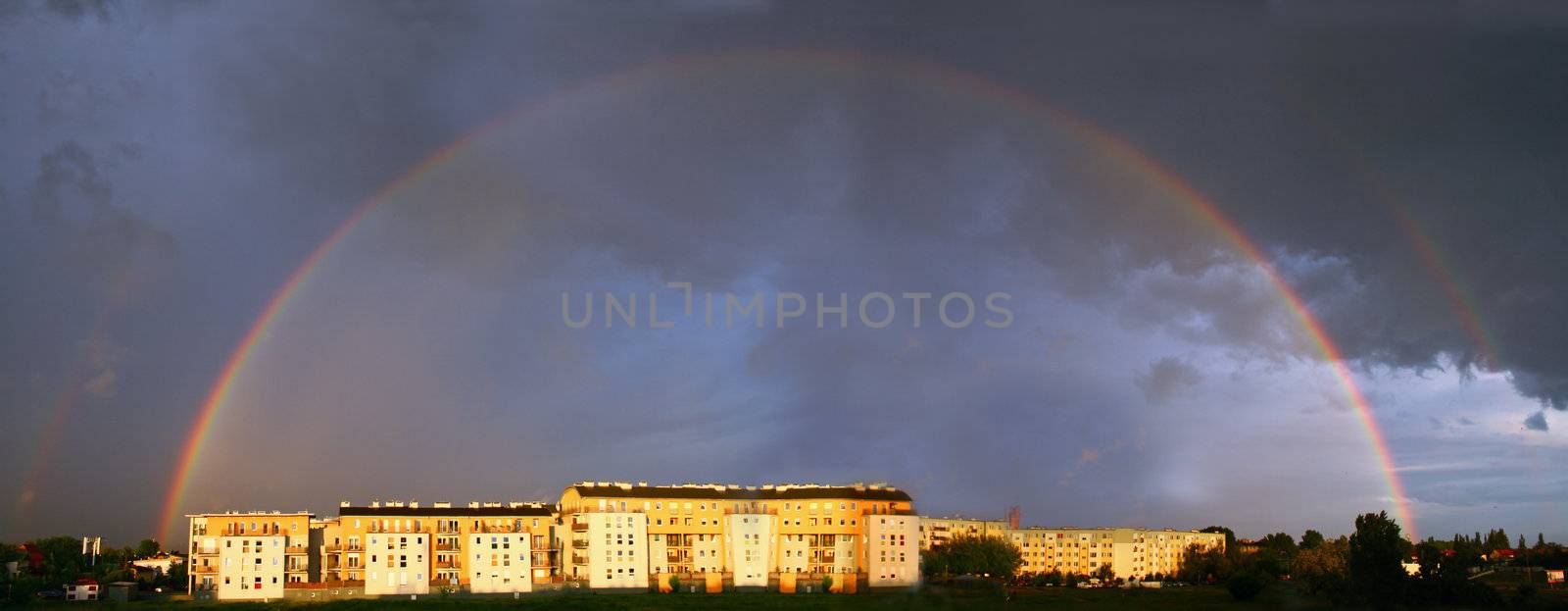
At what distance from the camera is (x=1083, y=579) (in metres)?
133

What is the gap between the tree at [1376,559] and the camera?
8175 cm

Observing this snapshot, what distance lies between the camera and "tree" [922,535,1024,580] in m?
116

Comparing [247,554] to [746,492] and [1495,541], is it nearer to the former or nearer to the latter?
[746,492]

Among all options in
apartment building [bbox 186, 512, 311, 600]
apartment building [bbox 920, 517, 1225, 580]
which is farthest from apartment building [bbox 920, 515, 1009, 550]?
apartment building [bbox 186, 512, 311, 600]

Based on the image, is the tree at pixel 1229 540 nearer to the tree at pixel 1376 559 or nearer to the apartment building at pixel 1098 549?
the apartment building at pixel 1098 549

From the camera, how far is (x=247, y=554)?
90.2 metres

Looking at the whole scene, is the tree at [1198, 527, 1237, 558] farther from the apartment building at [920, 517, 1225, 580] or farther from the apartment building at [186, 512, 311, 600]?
the apartment building at [186, 512, 311, 600]

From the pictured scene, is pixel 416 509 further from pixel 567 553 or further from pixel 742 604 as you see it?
pixel 742 604

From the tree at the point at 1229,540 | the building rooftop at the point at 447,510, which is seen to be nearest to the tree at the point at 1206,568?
the tree at the point at 1229,540

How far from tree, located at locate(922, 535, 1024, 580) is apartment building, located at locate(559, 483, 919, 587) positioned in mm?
12259

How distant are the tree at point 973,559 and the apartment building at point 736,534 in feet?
40.2

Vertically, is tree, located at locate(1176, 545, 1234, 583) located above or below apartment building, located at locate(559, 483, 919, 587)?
below

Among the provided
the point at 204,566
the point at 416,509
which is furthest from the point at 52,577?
the point at 416,509

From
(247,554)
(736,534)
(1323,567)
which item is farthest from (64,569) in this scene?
(1323,567)
